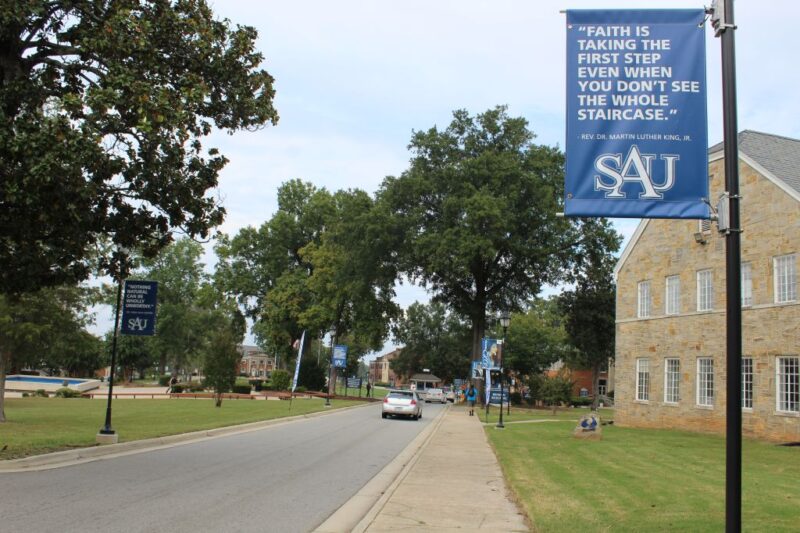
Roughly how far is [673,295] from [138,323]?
23403 millimetres

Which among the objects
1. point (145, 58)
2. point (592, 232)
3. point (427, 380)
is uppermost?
point (592, 232)

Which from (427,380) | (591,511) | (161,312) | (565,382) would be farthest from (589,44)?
(427,380)

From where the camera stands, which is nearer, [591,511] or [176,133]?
[591,511]

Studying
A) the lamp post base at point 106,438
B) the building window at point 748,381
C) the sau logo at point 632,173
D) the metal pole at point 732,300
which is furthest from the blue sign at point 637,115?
the building window at point 748,381

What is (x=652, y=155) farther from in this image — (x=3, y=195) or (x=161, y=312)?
(x=161, y=312)

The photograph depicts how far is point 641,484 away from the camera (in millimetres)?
11805

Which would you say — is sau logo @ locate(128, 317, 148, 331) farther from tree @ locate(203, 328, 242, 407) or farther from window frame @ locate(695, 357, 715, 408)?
window frame @ locate(695, 357, 715, 408)

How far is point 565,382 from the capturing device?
56.5 m

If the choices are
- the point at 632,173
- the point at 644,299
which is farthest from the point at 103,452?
the point at 644,299

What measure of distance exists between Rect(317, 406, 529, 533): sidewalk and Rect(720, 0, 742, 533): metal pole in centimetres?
350

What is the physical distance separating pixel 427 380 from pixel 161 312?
40.2 meters

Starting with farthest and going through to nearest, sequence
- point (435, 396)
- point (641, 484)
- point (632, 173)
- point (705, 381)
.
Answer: point (435, 396), point (705, 381), point (641, 484), point (632, 173)

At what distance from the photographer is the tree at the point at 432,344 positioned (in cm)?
10956

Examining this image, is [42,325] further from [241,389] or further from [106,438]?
[241,389]
